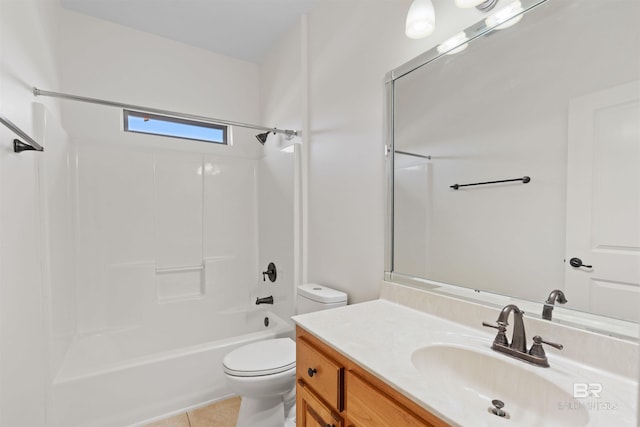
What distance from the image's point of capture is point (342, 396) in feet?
3.00

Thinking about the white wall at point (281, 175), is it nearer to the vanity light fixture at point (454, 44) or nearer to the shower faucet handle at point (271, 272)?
the shower faucet handle at point (271, 272)

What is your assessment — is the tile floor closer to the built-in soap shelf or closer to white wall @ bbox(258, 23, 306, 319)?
white wall @ bbox(258, 23, 306, 319)

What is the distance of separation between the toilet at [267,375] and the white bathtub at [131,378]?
413mm

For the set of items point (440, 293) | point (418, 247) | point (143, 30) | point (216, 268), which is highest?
point (143, 30)

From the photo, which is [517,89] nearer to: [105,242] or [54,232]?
[54,232]

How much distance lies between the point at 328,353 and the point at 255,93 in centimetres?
267

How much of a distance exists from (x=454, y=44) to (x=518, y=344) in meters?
1.10

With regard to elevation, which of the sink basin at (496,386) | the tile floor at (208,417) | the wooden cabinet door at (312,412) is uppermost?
the sink basin at (496,386)

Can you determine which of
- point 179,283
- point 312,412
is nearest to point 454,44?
point 312,412

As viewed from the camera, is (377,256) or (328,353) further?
(377,256)

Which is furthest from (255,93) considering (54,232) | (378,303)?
Answer: (378,303)

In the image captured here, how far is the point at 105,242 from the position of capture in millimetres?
2270

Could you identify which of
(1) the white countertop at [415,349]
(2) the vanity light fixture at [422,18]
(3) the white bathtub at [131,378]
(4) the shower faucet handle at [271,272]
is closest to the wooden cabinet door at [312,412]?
(1) the white countertop at [415,349]

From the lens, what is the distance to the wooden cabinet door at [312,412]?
95 cm
